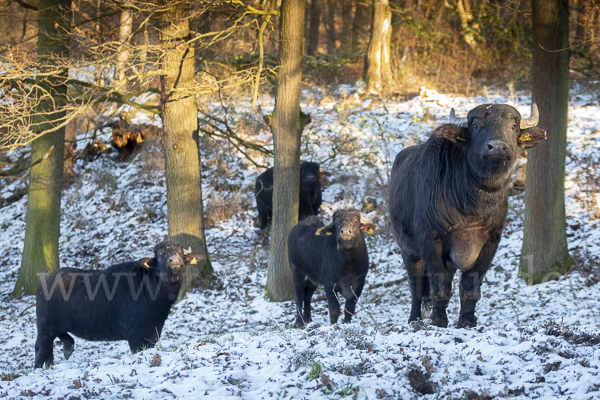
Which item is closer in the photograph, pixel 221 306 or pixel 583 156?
pixel 221 306

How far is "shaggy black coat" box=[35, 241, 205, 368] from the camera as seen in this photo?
828cm

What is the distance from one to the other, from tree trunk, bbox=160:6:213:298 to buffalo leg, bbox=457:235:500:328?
701 cm

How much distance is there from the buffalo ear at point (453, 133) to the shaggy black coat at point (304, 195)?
8330 mm

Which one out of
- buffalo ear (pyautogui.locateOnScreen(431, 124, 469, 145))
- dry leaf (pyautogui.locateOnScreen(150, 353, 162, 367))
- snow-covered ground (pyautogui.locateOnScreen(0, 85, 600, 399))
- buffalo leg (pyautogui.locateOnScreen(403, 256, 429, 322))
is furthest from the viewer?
buffalo leg (pyautogui.locateOnScreen(403, 256, 429, 322))

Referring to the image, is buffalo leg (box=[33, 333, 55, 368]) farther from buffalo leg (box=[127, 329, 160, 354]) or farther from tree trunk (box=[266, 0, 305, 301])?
tree trunk (box=[266, 0, 305, 301])

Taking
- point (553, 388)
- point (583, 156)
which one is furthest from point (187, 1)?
point (583, 156)

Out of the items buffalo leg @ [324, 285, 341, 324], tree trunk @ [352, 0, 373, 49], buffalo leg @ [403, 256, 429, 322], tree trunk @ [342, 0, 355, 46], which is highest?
tree trunk @ [342, 0, 355, 46]

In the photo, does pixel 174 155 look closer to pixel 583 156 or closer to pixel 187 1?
pixel 187 1

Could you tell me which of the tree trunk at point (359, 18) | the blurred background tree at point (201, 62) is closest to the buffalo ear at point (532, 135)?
the blurred background tree at point (201, 62)

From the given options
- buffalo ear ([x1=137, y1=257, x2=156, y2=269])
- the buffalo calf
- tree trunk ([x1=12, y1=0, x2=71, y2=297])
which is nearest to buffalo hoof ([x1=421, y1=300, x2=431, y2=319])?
the buffalo calf

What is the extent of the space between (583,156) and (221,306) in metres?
9.83

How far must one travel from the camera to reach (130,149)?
2050 cm

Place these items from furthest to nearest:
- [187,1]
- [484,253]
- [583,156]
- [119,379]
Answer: [583,156] < [187,1] < [484,253] < [119,379]

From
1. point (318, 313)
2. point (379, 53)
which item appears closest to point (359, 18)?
point (379, 53)
